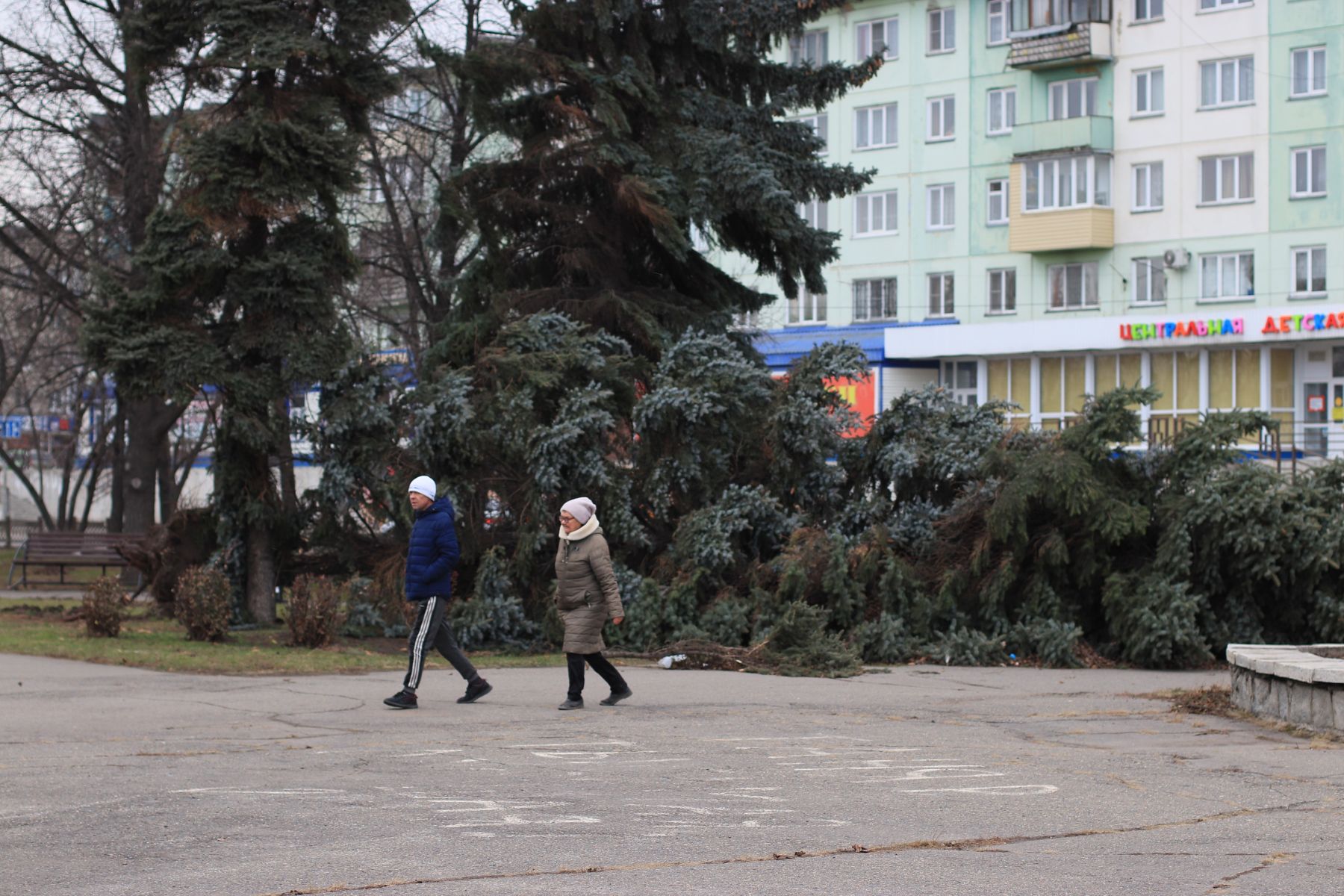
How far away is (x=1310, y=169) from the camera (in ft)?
160

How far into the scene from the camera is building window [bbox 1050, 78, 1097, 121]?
5322 centimetres

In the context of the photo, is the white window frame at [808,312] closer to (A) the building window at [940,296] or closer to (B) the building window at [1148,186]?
(A) the building window at [940,296]

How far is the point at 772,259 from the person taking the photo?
75.4ft

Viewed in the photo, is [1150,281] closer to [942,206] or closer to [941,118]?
[942,206]

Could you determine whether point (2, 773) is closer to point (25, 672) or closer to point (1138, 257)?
point (25, 672)

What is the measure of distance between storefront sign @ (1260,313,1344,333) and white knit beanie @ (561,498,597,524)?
39.7 meters

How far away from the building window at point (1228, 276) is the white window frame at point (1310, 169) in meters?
2.25

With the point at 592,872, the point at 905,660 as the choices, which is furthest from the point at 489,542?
the point at 592,872

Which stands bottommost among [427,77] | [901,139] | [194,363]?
[194,363]

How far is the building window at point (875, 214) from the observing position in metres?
57.2

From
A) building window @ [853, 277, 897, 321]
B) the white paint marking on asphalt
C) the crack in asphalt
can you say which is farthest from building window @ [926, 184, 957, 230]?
the crack in asphalt

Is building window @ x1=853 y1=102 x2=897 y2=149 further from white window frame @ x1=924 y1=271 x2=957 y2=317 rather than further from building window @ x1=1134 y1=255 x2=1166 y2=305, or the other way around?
building window @ x1=1134 y1=255 x2=1166 y2=305

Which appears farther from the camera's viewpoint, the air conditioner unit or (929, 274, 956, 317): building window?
(929, 274, 956, 317): building window

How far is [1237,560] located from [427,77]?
15779 mm
